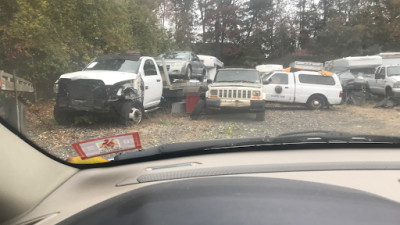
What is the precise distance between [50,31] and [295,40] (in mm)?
3159

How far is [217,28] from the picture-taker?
15.2 ft

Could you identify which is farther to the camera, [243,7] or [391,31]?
[391,31]

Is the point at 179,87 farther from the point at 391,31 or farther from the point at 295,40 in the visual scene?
the point at 391,31

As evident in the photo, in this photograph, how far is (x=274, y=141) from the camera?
2.70m

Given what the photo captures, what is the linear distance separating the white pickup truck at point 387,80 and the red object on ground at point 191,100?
3.33 metres

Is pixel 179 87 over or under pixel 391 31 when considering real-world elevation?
under

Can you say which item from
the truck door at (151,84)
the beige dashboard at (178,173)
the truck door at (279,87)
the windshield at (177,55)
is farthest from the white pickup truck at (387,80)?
the beige dashboard at (178,173)

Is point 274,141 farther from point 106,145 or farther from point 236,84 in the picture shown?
point 236,84

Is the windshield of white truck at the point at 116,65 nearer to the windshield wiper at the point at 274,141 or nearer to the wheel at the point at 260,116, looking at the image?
the windshield wiper at the point at 274,141

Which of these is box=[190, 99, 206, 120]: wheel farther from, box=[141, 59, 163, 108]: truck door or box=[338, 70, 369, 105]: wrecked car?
box=[338, 70, 369, 105]: wrecked car

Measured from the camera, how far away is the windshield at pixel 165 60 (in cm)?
354

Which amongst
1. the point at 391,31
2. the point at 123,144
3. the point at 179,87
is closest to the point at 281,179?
the point at 123,144

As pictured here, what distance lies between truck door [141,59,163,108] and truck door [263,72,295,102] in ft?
8.83

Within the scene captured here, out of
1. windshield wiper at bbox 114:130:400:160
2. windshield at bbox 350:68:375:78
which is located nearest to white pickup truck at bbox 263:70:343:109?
windshield at bbox 350:68:375:78
